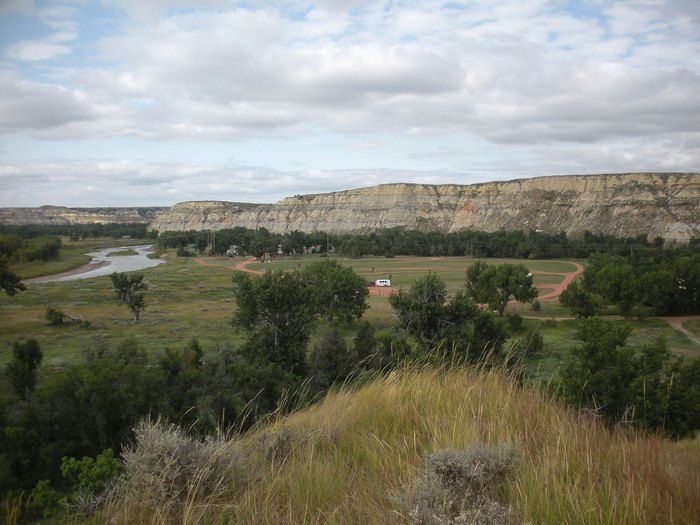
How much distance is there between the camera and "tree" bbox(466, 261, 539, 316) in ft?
144

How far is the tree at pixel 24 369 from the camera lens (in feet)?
64.9

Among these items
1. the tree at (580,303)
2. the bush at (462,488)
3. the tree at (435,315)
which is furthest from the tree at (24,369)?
the tree at (580,303)

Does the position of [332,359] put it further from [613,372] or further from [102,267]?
[102,267]

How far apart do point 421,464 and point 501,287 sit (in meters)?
43.4

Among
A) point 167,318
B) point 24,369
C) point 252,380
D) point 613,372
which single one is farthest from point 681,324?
point 24,369

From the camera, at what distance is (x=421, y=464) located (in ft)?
12.7

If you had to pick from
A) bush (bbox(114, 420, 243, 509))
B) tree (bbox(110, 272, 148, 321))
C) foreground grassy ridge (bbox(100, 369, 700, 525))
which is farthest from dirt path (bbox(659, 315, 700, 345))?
tree (bbox(110, 272, 148, 321))

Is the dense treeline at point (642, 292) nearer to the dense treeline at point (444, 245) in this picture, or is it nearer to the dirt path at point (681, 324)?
the dirt path at point (681, 324)

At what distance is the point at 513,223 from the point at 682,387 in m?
128

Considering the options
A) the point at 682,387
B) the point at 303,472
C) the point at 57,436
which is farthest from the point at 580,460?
the point at 682,387

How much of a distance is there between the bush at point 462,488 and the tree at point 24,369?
66.8ft

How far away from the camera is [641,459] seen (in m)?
3.67

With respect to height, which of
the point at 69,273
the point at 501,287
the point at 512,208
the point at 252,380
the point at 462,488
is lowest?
the point at 69,273

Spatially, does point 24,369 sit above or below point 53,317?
above
